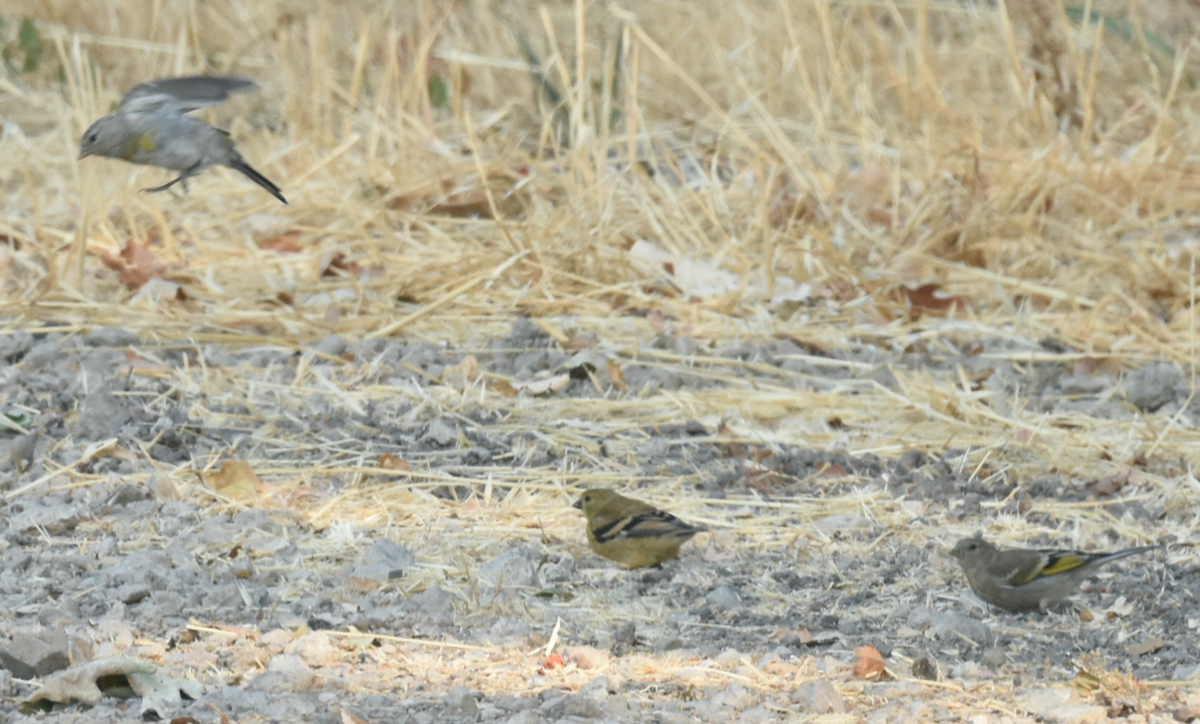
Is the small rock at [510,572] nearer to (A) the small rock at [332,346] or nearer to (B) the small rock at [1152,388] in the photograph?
(A) the small rock at [332,346]

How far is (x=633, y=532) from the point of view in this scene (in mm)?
3555

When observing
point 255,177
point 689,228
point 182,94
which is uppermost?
point 182,94

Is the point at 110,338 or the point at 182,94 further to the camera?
the point at 110,338

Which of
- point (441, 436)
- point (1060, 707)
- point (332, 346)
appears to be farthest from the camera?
point (332, 346)

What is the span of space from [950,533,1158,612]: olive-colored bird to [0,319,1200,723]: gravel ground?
0.06 meters

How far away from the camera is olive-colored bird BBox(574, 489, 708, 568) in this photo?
3572 millimetres

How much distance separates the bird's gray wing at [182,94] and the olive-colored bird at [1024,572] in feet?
6.33

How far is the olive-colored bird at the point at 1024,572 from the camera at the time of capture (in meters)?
3.36

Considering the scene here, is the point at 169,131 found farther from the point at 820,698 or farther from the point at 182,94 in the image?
the point at 820,698

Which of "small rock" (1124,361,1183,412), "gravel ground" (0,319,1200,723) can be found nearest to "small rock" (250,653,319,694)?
"gravel ground" (0,319,1200,723)

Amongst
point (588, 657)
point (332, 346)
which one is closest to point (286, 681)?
point (588, 657)

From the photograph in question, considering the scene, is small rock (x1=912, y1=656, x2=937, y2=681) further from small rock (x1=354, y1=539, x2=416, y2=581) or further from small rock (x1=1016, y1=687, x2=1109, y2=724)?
small rock (x1=354, y1=539, x2=416, y2=581)

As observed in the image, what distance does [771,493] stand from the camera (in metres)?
4.27

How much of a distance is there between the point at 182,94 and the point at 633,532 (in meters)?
1.47
